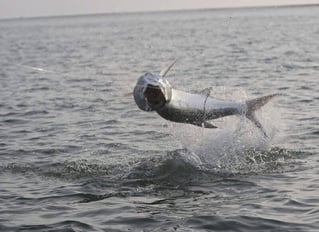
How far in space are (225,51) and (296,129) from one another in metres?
29.4

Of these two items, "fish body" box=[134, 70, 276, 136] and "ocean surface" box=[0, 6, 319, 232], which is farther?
"fish body" box=[134, 70, 276, 136]

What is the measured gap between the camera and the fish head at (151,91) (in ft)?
39.7

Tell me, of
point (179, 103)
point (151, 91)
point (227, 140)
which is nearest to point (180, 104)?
point (179, 103)

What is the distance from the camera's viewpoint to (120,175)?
14.6m

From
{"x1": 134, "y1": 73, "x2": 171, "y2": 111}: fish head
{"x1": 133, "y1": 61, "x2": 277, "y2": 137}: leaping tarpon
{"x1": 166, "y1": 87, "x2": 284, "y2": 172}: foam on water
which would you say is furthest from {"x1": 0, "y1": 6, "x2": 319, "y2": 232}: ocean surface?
{"x1": 134, "y1": 73, "x2": 171, "y2": 111}: fish head

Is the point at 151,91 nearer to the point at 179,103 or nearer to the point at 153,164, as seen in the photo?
the point at 179,103

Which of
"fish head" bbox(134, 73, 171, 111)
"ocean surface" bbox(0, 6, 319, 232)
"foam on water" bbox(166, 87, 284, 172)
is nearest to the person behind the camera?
"ocean surface" bbox(0, 6, 319, 232)

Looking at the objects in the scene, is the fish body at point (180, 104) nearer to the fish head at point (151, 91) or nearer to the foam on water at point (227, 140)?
the fish head at point (151, 91)

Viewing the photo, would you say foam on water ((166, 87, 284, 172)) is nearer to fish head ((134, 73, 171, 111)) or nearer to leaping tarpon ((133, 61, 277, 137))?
leaping tarpon ((133, 61, 277, 137))

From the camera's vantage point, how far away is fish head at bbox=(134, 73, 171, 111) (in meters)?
12.1

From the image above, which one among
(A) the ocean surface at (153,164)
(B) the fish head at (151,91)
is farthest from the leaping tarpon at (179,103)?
(A) the ocean surface at (153,164)

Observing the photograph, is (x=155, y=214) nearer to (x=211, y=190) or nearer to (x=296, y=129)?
(x=211, y=190)

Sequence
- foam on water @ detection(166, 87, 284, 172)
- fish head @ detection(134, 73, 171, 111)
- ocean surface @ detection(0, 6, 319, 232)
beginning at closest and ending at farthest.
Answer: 1. ocean surface @ detection(0, 6, 319, 232)
2. fish head @ detection(134, 73, 171, 111)
3. foam on water @ detection(166, 87, 284, 172)

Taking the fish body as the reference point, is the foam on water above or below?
below
